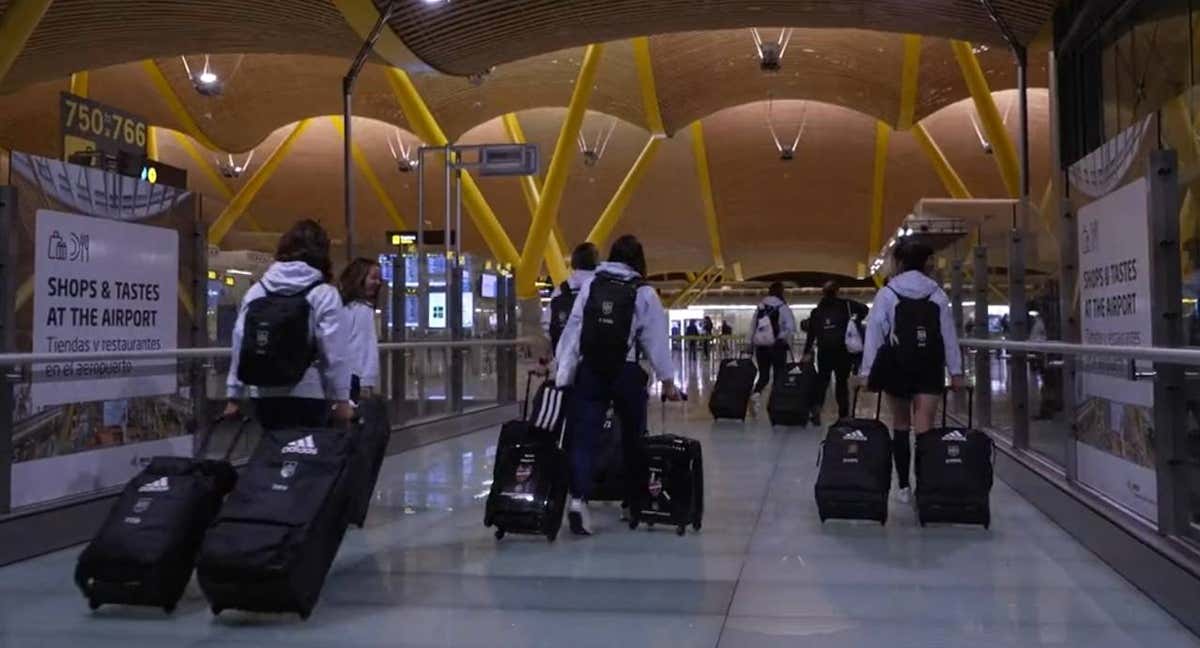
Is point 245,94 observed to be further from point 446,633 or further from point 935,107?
point 446,633

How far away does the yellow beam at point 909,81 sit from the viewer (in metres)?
26.7

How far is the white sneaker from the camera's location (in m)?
5.91

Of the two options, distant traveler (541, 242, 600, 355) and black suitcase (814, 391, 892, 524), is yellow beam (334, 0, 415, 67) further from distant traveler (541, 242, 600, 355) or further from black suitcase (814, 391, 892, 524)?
black suitcase (814, 391, 892, 524)

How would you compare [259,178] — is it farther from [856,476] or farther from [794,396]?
[856,476]

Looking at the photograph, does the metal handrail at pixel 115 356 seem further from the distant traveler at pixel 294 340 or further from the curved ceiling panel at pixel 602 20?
the curved ceiling panel at pixel 602 20

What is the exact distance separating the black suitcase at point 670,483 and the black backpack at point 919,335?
1.43 m

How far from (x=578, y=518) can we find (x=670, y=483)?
0.56 metres

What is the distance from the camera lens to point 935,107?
30.6 m

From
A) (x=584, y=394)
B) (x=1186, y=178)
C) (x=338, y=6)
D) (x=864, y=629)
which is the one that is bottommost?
(x=864, y=629)

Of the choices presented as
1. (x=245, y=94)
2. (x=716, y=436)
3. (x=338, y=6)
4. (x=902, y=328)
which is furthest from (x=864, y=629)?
(x=245, y=94)

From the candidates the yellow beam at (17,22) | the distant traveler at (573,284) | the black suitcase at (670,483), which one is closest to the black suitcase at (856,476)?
the black suitcase at (670,483)

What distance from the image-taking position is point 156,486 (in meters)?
4.46

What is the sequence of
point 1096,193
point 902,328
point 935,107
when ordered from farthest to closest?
point 935,107 < point 902,328 < point 1096,193

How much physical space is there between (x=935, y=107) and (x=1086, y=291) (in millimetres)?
26340
